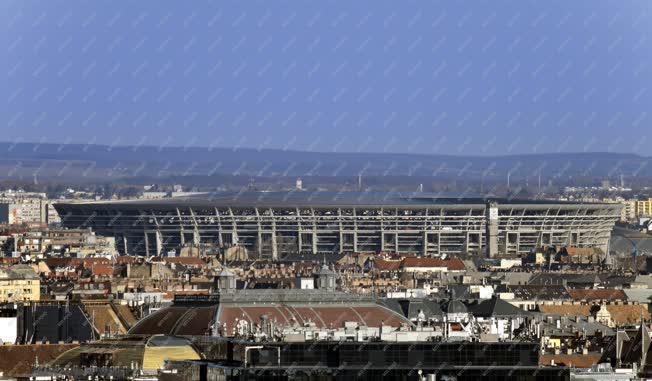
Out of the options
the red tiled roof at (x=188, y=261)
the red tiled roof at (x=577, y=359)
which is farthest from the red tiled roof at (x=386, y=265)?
the red tiled roof at (x=577, y=359)

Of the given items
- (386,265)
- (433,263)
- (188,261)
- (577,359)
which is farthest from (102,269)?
(577,359)

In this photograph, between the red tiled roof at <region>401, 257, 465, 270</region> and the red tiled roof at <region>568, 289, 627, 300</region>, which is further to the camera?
the red tiled roof at <region>401, 257, 465, 270</region>

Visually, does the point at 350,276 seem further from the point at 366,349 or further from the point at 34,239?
the point at 366,349

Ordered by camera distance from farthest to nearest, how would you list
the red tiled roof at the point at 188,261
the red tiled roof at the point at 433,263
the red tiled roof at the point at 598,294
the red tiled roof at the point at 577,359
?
1. the red tiled roof at the point at 433,263
2. the red tiled roof at the point at 188,261
3. the red tiled roof at the point at 598,294
4. the red tiled roof at the point at 577,359

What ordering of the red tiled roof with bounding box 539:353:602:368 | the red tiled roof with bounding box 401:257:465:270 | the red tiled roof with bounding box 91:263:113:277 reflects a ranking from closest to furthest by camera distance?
the red tiled roof with bounding box 539:353:602:368 < the red tiled roof with bounding box 91:263:113:277 < the red tiled roof with bounding box 401:257:465:270

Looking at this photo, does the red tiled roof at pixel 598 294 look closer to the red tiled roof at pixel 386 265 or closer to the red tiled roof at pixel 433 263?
the red tiled roof at pixel 386 265

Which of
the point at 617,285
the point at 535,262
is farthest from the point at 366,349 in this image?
the point at 535,262

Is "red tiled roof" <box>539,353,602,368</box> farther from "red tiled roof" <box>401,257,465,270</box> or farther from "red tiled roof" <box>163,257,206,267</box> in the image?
"red tiled roof" <box>401,257,465,270</box>

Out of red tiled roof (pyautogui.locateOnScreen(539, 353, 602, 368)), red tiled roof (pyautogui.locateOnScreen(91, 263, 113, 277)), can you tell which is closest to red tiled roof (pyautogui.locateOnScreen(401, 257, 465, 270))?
red tiled roof (pyautogui.locateOnScreen(91, 263, 113, 277))

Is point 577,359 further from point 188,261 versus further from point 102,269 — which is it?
point 188,261
